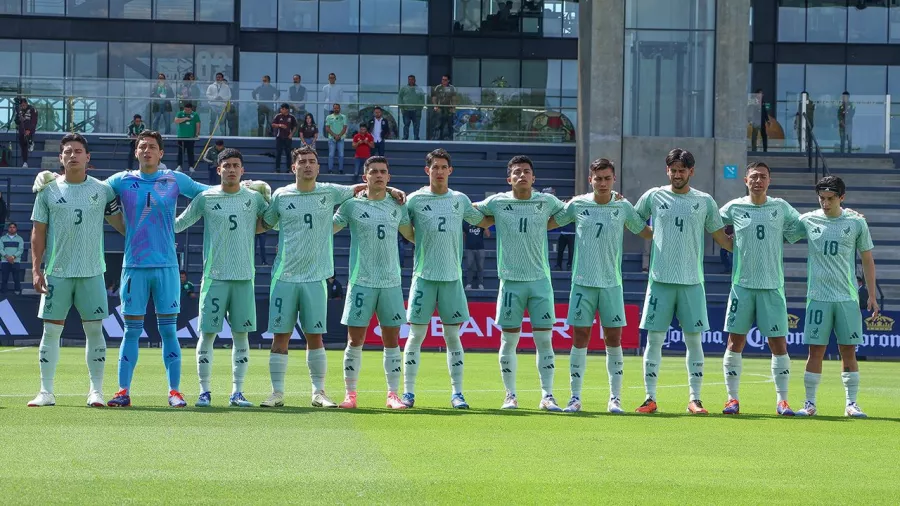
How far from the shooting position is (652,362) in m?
13.3

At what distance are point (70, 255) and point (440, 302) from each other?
3.51 metres

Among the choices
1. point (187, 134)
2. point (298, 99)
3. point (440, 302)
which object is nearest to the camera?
point (440, 302)

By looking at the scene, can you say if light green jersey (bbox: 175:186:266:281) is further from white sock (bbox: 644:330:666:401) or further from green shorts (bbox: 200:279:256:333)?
white sock (bbox: 644:330:666:401)

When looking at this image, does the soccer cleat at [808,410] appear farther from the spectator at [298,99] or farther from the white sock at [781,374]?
the spectator at [298,99]

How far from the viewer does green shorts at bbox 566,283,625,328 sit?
43.5 ft

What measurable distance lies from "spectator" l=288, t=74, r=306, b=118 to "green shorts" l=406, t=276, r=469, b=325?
23.2 meters

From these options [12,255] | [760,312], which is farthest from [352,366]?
[12,255]

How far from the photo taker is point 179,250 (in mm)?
31078

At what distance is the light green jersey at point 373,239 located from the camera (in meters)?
13.1

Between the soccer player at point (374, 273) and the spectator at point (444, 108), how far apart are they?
23.6 m

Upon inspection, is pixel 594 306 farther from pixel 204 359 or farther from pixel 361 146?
pixel 361 146

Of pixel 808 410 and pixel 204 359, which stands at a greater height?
pixel 204 359

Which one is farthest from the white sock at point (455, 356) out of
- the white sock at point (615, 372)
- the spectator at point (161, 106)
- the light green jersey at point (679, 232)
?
the spectator at point (161, 106)

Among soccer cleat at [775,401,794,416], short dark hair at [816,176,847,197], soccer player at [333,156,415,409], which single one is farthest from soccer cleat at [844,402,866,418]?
soccer player at [333,156,415,409]
